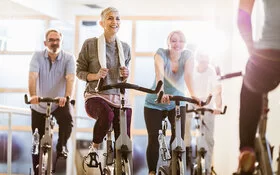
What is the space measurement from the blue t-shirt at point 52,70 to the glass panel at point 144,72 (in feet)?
5.15

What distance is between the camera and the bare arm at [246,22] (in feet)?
6.98

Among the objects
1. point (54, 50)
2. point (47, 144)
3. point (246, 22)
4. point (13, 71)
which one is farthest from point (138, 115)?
point (246, 22)

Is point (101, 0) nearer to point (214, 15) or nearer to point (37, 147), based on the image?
point (214, 15)

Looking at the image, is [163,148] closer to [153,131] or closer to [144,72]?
[153,131]

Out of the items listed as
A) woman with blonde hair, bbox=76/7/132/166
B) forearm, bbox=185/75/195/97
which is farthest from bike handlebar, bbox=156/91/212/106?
forearm, bbox=185/75/195/97

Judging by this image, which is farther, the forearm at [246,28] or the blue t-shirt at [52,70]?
the blue t-shirt at [52,70]

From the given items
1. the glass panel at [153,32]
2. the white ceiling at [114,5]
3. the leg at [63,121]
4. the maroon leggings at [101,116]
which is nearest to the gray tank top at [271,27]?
the maroon leggings at [101,116]

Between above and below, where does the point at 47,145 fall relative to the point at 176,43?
below

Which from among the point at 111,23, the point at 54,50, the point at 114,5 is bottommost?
the point at 54,50

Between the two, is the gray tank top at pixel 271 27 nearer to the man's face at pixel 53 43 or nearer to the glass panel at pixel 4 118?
the man's face at pixel 53 43

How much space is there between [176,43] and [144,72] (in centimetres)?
159

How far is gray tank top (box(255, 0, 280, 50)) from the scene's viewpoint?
2268 millimetres

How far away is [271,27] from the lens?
7.52 feet

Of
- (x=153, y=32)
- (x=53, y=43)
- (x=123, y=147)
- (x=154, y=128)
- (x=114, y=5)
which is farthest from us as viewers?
(x=153, y=32)
